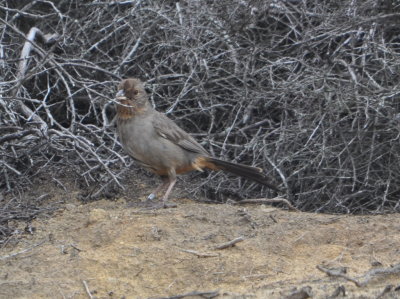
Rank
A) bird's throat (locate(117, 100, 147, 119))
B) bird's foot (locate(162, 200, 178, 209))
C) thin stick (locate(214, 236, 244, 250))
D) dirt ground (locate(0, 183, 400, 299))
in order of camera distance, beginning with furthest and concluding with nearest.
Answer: bird's throat (locate(117, 100, 147, 119)) → bird's foot (locate(162, 200, 178, 209)) → thin stick (locate(214, 236, 244, 250)) → dirt ground (locate(0, 183, 400, 299))

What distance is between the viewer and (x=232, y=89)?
321 inches

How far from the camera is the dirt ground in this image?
524 centimetres

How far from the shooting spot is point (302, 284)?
5.23m

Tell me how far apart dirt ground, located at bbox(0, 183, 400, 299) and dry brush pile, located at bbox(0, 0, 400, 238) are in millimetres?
1016

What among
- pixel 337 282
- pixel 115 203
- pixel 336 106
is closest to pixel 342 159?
pixel 336 106

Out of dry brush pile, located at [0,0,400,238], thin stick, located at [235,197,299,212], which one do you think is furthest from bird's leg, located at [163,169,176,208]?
thin stick, located at [235,197,299,212]

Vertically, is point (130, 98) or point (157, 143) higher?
point (130, 98)

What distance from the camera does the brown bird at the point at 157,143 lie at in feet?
24.6

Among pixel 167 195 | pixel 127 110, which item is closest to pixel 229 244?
pixel 167 195

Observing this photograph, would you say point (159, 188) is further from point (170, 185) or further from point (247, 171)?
point (247, 171)

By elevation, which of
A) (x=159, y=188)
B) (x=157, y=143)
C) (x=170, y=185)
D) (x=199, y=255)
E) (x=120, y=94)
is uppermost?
(x=120, y=94)

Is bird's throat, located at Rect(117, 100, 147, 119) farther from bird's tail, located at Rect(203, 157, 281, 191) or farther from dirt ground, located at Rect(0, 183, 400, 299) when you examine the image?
dirt ground, located at Rect(0, 183, 400, 299)

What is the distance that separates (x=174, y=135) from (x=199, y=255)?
216cm

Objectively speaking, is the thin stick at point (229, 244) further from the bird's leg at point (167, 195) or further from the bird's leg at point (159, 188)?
the bird's leg at point (159, 188)
